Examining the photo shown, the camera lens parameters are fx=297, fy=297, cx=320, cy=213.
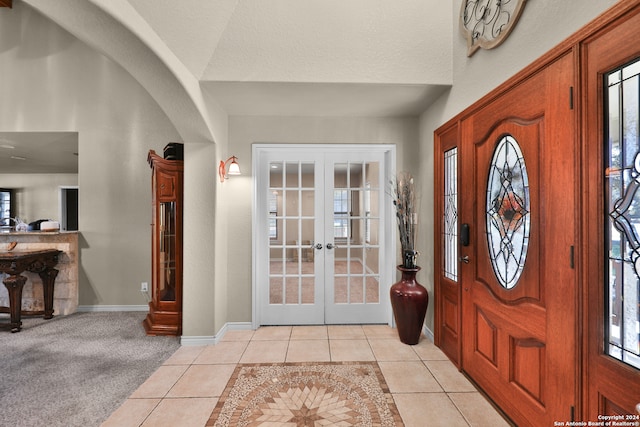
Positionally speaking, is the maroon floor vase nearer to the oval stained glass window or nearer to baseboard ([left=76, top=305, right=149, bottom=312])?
the oval stained glass window

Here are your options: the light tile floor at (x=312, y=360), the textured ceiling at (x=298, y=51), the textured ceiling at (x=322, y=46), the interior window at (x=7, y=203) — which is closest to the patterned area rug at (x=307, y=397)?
the light tile floor at (x=312, y=360)

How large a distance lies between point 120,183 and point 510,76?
182 inches

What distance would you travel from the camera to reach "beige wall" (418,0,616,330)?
4.99 ft

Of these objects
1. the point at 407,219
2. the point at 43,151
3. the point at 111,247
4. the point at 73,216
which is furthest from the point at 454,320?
the point at 73,216

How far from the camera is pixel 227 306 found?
341 centimetres

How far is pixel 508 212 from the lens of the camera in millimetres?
1950

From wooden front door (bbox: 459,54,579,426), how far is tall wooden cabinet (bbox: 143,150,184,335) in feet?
9.38

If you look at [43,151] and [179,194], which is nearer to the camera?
[179,194]

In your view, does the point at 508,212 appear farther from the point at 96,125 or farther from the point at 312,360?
the point at 96,125

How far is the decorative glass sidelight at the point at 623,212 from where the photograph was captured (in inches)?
47.6

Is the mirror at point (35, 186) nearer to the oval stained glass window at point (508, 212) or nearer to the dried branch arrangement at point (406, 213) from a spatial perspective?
the dried branch arrangement at point (406, 213)

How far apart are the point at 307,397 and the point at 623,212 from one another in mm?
2130

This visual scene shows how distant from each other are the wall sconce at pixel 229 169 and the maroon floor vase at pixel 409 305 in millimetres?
2000

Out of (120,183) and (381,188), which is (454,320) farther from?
(120,183)
